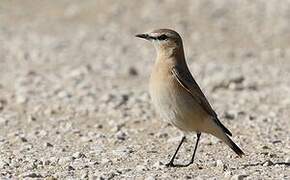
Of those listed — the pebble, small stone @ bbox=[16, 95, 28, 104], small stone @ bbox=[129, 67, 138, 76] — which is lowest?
the pebble

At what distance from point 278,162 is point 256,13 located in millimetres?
11660

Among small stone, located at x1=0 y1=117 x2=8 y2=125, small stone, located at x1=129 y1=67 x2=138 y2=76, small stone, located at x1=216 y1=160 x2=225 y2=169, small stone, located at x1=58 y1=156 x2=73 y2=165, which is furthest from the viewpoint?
small stone, located at x1=129 y1=67 x2=138 y2=76

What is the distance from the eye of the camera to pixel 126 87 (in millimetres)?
15008

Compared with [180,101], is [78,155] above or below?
below

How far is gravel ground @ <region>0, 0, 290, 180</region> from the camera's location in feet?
31.5

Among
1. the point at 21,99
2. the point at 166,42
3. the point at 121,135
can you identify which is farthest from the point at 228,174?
the point at 21,99

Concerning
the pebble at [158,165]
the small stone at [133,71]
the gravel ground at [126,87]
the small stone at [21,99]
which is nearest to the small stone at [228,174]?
the gravel ground at [126,87]

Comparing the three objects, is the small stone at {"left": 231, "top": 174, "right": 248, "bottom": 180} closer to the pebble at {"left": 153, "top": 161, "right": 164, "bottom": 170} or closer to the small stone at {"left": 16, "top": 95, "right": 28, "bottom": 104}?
the pebble at {"left": 153, "top": 161, "right": 164, "bottom": 170}

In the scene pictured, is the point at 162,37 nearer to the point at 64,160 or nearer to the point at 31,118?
the point at 64,160

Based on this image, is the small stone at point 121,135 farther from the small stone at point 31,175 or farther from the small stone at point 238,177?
the small stone at point 238,177

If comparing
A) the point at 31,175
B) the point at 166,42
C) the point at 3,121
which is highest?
the point at 166,42

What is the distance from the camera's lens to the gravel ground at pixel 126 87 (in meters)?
9.61

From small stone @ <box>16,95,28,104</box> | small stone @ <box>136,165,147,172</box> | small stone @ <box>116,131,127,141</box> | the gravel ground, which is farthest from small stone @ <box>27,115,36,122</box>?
small stone @ <box>136,165,147,172</box>

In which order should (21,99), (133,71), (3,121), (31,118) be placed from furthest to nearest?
(133,71) < (21,99) < (31,118) < (3,121)
